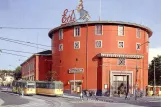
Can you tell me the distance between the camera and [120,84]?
64.2 meters

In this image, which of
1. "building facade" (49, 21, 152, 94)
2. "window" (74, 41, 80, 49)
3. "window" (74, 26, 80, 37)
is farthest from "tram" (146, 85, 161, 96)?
"window" (74, 26, 80, 37)

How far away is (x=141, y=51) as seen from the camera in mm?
68625

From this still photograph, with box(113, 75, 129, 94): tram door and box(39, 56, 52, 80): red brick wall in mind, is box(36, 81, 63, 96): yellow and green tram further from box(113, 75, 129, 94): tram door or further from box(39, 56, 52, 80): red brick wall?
box(39, 56, 52, 80): red brick wall

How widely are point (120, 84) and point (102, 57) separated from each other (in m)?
6.84

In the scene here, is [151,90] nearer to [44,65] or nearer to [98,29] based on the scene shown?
[98,29]

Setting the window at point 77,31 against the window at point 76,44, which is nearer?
the window at point 76,44

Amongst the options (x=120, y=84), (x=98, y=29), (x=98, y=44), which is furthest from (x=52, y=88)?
(x=98, y=29)

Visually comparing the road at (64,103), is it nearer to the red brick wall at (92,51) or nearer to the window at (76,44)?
the red brick wall at (92,51)

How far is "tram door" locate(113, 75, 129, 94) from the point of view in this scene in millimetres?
63987

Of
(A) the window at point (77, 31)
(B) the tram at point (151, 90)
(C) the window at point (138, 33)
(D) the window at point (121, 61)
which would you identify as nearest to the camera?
(D) the window at point (121, 61)

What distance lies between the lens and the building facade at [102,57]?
6359 centimetres

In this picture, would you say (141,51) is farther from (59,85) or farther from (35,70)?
(35,70)

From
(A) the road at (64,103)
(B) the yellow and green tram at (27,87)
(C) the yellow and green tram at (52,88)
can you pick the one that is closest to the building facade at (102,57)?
(C) the yellow and green tram at (52,88)

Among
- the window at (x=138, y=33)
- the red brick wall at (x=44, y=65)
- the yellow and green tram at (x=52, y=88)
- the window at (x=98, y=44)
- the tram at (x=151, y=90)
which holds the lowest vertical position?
the tram at (x=151, y=90)
